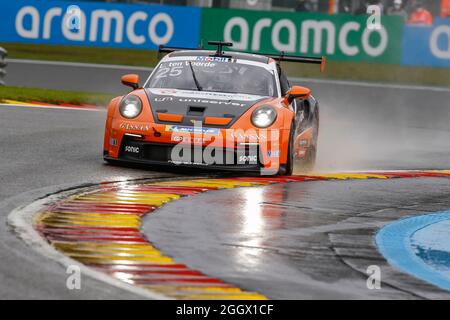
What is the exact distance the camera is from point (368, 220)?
10211 millimetres

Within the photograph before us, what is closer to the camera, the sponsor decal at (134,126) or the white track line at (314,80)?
the sponsor decal at (134,126)

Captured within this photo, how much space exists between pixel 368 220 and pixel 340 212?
1.22ft

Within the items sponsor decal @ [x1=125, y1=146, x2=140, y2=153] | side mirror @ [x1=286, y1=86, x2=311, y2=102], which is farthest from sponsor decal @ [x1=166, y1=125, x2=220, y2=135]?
side mirror @ [x1=286, y1=86, x2=311, y2=102]

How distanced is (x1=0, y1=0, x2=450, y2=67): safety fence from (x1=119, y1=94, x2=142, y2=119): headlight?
1469cm

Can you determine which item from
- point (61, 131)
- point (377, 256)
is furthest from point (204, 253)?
point (61, 131)

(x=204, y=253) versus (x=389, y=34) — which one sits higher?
(x=389, y=34)

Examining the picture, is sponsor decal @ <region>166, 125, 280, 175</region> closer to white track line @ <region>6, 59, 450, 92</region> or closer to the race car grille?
the race car grille

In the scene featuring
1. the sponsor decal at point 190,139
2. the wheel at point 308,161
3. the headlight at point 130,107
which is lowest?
the wheel at point 308,161

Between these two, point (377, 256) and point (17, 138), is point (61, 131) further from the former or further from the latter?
point (377, 256)

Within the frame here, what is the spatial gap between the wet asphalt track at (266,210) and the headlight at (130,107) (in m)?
0.54

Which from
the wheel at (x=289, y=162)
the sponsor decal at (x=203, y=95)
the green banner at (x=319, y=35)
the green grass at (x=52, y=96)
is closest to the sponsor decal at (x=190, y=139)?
the sponsor decal at (x=203, y=95)

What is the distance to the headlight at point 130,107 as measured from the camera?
12242mm

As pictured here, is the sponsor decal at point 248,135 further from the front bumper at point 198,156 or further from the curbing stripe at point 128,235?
the curbing stripe at point 128,235
